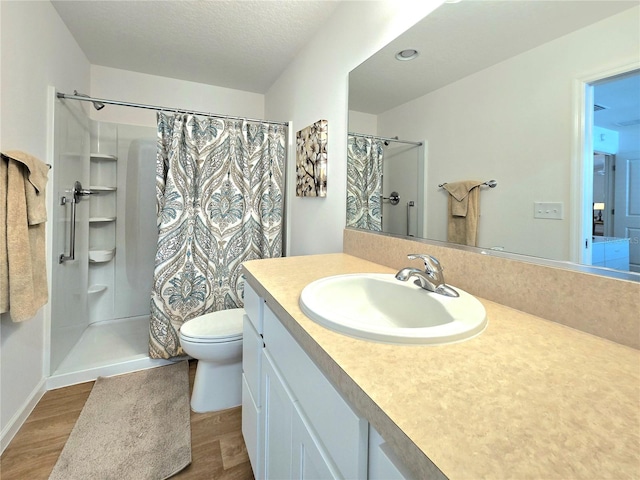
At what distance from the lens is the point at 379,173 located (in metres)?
1.46

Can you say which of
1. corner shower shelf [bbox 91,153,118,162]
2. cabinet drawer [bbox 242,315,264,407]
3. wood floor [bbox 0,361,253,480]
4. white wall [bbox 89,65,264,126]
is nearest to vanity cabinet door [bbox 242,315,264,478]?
cabinet drawer [bbox 242,315,264,407]

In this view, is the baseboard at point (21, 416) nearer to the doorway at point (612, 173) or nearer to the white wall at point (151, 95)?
the white wall at point (151, 95)

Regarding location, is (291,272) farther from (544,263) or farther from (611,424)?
(611,424)

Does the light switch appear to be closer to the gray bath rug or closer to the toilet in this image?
the toilet

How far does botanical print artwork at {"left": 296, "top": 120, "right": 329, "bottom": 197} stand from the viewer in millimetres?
1821

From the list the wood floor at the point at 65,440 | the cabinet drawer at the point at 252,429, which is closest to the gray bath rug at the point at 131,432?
the wood floor at the point at 65,440

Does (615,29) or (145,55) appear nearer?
(615,29)

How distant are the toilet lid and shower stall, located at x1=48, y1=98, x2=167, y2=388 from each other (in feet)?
2.02

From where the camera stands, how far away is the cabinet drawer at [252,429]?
41.3 inches

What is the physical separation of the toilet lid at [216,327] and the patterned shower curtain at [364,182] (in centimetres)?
90

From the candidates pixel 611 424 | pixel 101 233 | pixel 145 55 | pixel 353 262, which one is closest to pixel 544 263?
pixel 611 424

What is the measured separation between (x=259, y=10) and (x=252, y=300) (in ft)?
5.61

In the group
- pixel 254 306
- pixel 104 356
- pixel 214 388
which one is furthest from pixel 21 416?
pixel 254 306

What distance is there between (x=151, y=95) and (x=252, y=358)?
2631 mm
